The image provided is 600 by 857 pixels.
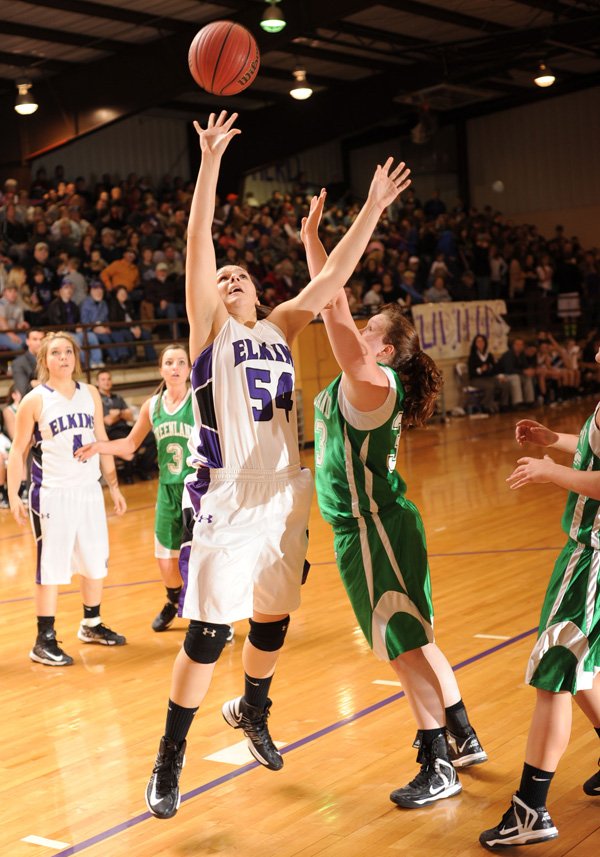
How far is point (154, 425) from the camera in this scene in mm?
5898

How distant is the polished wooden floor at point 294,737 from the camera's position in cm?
315

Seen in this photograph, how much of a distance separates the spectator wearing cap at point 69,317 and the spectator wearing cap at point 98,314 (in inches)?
4.5

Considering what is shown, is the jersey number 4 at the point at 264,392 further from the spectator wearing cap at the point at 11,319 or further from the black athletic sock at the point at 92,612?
the spectator wearing cap at the point at 11,319

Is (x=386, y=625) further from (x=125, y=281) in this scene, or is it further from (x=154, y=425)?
(x=125, y=281)

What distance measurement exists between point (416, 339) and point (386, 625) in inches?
38.9

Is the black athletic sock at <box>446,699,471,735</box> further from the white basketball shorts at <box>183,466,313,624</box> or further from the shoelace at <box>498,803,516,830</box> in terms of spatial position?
the white basketball shorts at <box>183,466,313,624</box>

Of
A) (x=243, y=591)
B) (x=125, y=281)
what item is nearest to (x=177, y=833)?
(x=243, y=591)

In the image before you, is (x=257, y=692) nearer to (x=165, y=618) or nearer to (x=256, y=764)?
(x=256, y=764)

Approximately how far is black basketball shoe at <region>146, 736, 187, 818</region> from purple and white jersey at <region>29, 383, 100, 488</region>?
8.90ft

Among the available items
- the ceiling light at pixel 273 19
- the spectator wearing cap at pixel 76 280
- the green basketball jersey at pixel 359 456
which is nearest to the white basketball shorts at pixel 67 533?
the green basketball jersey at pixel 359 456

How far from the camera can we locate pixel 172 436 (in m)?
5.84

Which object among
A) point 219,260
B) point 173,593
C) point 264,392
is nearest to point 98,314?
point 219,260

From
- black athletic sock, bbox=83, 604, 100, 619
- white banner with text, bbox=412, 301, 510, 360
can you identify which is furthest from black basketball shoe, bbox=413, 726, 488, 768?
white banner with text, bbox=412, 301, 510, 360

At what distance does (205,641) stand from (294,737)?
1123mm
